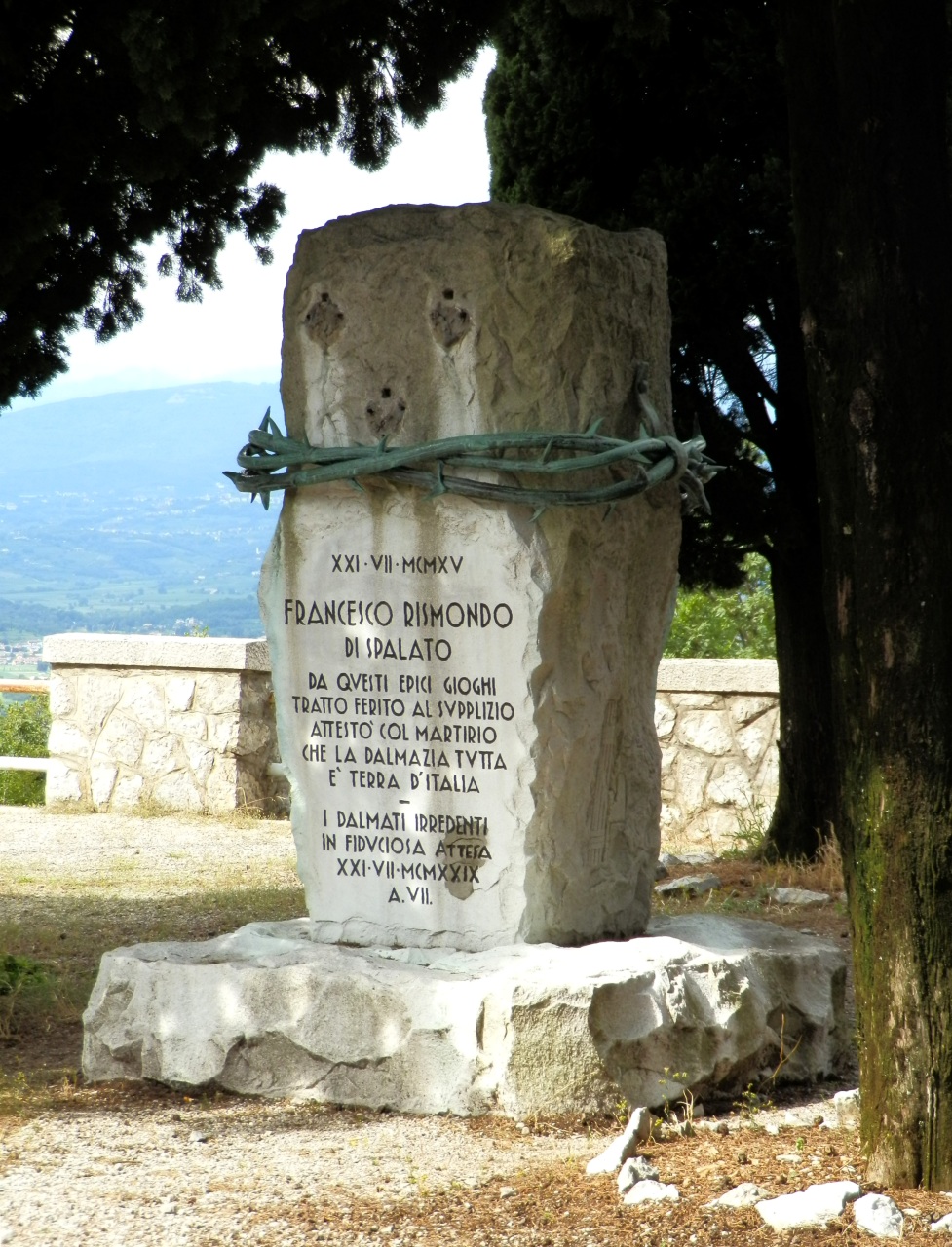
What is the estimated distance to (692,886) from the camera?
7.15 m

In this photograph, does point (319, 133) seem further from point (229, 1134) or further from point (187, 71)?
point (229, 1134)

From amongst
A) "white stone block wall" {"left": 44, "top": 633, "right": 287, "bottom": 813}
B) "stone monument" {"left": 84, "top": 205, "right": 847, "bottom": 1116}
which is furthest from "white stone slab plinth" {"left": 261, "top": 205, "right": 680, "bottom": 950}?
"white stone block wall" {"left": 44, "top": 633, "right": 287, "bottom": 813}

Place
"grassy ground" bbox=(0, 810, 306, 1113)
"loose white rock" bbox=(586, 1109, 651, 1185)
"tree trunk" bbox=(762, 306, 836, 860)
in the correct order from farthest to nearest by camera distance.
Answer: "tree trunk" bbox=(762, 306, 836, 860) < "grassy ground" bbox=(0, 810, 306, 1113) < "loose white rock" bbox=(586, 1109, 651, 1185)

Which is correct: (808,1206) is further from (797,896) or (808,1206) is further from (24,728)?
(24,728)

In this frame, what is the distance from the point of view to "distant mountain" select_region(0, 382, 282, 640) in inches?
3676

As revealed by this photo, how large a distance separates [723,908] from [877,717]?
3463mm

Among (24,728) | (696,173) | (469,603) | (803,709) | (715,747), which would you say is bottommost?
(24,728)

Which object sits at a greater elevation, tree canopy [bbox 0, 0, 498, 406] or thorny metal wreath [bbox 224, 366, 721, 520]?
tree canopy [bbox 0, 0, 498, 406]

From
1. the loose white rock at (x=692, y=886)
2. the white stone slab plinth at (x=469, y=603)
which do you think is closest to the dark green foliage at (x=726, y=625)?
the loose white rock at (x=692, y=886)

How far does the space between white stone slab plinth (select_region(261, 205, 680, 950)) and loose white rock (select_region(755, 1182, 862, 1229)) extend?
1229mm

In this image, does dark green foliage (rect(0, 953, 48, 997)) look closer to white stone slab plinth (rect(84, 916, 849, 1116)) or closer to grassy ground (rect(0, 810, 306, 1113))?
grassy ground (rect(0, 810, 306, 1113))

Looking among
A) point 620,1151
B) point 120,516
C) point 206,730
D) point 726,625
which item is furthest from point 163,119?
point 120,516

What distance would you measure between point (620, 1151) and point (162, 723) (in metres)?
7.26

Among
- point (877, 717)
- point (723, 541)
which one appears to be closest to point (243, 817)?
point (723, 541)
